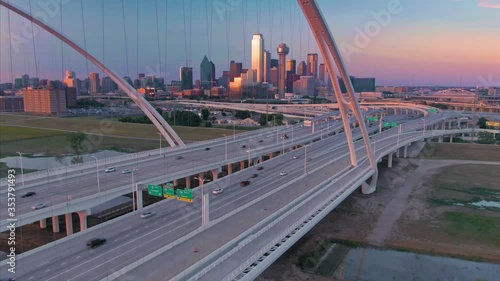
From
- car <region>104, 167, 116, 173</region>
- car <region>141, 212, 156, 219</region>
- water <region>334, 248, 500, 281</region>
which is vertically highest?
car <region>104, 167, 116, 173</region>

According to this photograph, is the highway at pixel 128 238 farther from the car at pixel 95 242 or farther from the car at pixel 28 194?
the car at pixel 28 194

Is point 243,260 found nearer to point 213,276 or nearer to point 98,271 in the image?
point 213,276

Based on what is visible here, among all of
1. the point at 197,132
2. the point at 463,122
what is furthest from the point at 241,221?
the point at 463,122

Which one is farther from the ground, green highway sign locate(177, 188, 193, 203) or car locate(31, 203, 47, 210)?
green highway sign locate(177, 188, 193, 203)

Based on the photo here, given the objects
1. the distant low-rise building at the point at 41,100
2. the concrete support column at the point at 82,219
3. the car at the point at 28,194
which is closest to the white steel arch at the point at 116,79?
the car at the point at 28,194

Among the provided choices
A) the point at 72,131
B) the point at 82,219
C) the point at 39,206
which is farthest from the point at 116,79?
the point at 72,131

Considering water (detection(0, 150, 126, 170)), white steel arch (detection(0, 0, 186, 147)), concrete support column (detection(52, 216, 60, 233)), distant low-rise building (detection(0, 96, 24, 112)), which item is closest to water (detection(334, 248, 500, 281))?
concrete support column (detection(52, 216, 60, 233))

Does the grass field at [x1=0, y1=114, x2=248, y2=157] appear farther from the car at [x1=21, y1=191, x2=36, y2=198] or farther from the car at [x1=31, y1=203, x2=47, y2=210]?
the car at [x1=31, y1=203, x2=47, y2=210]

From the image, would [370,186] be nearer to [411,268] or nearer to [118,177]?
[411,268]
